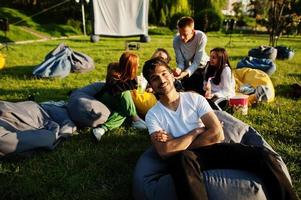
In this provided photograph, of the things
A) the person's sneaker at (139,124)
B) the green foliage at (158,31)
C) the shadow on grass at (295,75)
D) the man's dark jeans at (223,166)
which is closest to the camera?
the man's dark jeans at (223,166)

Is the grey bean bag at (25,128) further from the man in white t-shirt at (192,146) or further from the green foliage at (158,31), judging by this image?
the green foliage at (158,31)

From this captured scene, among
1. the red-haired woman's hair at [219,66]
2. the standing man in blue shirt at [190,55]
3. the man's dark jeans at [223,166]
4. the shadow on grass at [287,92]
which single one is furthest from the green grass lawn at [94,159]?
the standing man in blue shirt at [190,55]

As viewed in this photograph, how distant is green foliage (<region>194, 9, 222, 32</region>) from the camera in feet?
81.8

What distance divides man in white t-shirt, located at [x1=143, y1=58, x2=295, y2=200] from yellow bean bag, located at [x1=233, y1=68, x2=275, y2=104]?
3.37 metres

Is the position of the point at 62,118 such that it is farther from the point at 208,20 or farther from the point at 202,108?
the point at 208,20

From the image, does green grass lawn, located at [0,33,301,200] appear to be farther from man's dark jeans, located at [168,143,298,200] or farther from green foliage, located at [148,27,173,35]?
green foliage, located at [148,27,173,35]

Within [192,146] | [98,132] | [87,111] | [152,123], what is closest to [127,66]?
[87,111]

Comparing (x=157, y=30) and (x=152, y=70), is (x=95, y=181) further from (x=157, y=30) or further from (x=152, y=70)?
(x=157, y=30)

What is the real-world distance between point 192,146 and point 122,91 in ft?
6.74

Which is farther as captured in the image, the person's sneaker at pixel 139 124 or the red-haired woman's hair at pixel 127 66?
the person's sneaker at pixel 139 124

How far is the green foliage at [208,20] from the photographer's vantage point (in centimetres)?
2492

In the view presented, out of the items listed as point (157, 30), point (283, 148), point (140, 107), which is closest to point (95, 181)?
point (140, 107)

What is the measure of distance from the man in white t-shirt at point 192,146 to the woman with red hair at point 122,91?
5.79 feet

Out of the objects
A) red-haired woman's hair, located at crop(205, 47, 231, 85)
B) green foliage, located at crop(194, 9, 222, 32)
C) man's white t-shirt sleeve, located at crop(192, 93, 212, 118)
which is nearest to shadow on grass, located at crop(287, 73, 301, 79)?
red-haired woman's hair, located at crop(205, 47, 231, 85)
